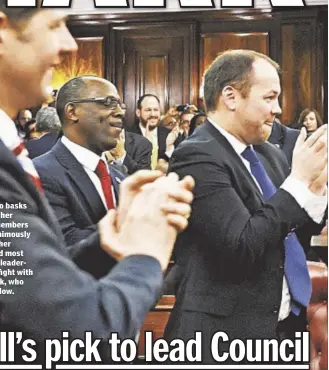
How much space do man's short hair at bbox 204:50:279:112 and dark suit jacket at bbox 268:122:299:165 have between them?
0.05 m

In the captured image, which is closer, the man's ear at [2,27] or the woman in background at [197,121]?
the man's ear at [2,27]

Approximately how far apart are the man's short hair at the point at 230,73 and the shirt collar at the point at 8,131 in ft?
0.91

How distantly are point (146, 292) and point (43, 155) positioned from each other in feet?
0.87

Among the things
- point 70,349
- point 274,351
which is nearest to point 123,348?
point 70,349

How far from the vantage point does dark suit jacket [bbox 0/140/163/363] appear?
0.41 m

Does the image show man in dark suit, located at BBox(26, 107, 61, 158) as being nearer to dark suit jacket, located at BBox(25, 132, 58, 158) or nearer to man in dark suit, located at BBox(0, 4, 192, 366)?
dark suit jacket, located at BBox(25, 132, 58, 158)

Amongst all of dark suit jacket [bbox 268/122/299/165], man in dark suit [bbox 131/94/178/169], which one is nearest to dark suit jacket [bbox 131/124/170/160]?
man in dark suit [bbox 131/94/178/169]

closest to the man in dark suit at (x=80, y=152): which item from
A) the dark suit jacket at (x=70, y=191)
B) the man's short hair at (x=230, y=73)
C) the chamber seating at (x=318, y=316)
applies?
the dark suit jacket at (x=70, y=191)

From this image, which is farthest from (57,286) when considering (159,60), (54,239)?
(159,60)

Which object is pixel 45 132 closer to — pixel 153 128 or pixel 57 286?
pixel 153 128

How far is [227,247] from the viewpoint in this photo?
26.1 inches

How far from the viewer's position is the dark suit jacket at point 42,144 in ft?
2.12

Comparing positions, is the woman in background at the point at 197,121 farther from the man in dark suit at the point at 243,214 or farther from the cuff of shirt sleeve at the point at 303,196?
the cuff of shirt sleeve at the point at 303,196

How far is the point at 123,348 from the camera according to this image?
0.58 m
